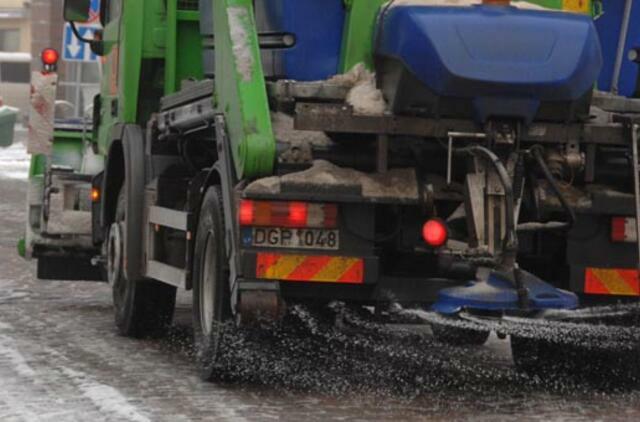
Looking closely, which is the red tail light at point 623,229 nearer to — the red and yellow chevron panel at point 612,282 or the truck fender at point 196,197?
the red and yellow chevron panel at point 612,282

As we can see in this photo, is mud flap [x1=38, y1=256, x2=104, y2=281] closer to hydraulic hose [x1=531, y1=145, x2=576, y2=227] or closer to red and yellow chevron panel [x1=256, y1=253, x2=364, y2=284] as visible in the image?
red and yellow chevron panel [x1=256, y1=253, x2=364, y2=284]

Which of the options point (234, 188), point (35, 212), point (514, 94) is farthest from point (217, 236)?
point (35, 212)

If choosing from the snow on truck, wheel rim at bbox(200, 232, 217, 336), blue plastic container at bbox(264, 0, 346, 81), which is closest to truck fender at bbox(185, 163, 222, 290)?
the snow on truck

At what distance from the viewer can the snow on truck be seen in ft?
28.8

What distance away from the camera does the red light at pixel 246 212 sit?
29.1 ft

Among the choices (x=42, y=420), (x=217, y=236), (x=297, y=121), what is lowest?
(x=42, y=420)

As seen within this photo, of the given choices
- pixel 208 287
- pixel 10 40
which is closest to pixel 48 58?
pixel 208 287

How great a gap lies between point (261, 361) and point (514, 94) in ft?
6.92

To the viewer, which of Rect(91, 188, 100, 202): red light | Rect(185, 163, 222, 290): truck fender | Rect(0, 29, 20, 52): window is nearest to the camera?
Rect(185, 163, 222, 290): truck fender

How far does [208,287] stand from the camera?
388 inches

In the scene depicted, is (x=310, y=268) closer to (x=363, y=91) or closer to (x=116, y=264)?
(x=363, y=91)

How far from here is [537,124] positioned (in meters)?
8.98

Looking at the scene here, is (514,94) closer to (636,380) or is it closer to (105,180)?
(636,380)

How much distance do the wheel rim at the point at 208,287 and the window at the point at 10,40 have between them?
57229 mm
